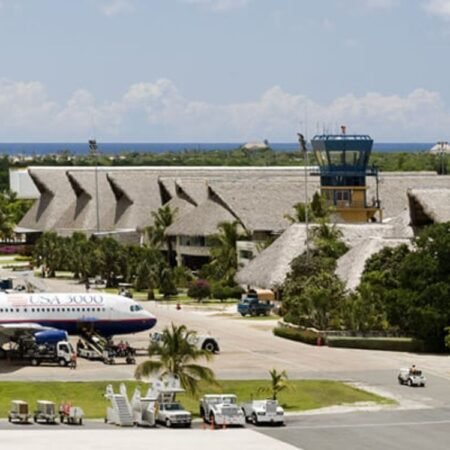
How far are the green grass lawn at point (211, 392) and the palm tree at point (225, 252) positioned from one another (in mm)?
48946

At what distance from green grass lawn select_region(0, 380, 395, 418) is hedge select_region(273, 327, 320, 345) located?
619 inches

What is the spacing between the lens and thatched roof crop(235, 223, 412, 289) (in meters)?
109

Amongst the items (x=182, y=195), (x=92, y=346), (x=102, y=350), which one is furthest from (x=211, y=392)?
(x=182, y=195)

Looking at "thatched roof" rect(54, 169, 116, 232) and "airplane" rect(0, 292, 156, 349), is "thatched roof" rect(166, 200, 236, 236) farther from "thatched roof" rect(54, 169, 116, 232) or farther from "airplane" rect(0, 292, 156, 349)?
"airplane" rect(0, 292, 156, 349)

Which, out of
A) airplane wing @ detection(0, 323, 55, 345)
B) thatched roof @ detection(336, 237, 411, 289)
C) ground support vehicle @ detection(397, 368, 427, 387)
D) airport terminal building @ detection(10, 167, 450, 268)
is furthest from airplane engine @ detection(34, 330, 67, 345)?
airport terminal building @ detection(10, 167, 450, 268)

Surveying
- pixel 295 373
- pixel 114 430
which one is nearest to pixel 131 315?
→ pixel 295 373

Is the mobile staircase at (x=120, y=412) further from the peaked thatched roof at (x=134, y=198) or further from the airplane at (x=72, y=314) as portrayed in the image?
the peaked thatched roof at (x=134, y=198)

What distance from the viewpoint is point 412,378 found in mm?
72125

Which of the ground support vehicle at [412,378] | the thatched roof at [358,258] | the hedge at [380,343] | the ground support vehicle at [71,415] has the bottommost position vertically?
the ground support vehicle at [71,415]

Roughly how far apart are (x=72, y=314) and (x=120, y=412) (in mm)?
23653

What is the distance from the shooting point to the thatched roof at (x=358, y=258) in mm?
99331

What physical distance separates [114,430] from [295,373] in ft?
58.2

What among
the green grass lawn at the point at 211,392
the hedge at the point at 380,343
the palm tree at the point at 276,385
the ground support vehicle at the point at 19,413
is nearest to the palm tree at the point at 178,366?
the green grass lawn at the point at 211,392

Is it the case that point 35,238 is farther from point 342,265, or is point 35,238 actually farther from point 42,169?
point 342,265
